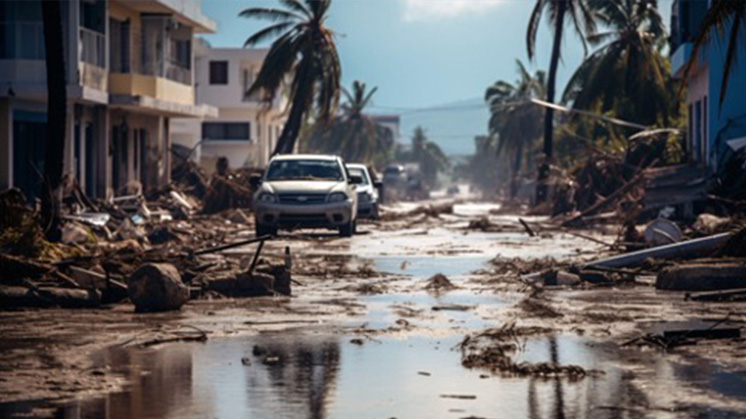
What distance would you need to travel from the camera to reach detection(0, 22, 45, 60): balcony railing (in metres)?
37.8

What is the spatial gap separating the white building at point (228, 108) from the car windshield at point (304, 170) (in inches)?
2075

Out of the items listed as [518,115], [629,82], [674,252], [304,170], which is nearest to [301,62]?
[629,82]

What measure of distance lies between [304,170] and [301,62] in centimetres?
2577

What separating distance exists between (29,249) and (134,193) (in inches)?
1104

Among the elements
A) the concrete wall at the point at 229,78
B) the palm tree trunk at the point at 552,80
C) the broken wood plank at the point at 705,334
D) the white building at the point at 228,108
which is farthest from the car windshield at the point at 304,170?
the concrete wall at the point at 229,78

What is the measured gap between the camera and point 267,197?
2917 cm

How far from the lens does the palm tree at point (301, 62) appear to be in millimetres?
55594

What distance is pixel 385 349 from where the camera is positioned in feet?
36.8

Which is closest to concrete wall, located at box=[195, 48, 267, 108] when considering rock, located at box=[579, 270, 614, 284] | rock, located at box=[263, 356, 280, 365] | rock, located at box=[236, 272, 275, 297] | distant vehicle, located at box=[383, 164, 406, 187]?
distant vehicle, located at box=[383, 164, 406, 187]

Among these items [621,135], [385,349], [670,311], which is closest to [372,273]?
[670,311]

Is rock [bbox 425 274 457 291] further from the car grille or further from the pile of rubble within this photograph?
the car grille

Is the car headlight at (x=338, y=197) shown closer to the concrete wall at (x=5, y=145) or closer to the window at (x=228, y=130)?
the concrete wall at (x=5, y=145)

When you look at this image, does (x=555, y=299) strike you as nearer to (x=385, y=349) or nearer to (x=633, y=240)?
(x=385, y=349)

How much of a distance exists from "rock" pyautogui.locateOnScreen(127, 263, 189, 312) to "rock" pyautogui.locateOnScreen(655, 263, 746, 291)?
5.52m
